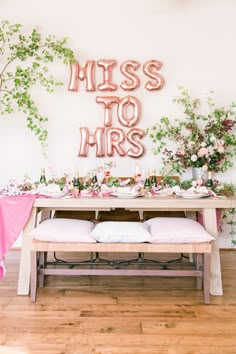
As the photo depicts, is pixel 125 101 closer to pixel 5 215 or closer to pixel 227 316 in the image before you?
pixel 5 215

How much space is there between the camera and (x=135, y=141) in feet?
12.9

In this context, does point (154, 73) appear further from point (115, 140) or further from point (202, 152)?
point (202, 152)

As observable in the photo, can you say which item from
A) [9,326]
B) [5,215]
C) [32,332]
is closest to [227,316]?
[32,332]

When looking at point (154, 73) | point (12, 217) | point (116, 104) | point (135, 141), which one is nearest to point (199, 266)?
point (12, 217)

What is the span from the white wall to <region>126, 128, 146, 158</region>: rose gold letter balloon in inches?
6.4

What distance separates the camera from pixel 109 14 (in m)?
3.90

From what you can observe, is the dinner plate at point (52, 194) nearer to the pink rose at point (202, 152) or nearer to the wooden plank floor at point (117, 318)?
the wooden plank floor at point (117, 318)

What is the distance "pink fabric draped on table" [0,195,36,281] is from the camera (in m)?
2.50

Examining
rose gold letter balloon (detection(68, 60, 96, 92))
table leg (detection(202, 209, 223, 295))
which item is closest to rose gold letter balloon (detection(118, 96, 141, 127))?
rose gold letter balloon (detection(68, 60, 96, 92))

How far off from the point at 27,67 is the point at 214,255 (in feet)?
9.26

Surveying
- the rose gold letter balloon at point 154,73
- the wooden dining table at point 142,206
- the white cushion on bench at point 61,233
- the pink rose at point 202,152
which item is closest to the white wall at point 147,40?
the rose gold letter balloon at point 154,73

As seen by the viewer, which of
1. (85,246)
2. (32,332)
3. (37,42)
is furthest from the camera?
(37,42)

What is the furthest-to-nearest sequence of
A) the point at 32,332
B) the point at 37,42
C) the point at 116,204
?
the point at 37,42
the point at 116,204
the point at 32,332

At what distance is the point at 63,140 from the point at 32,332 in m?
2.36
